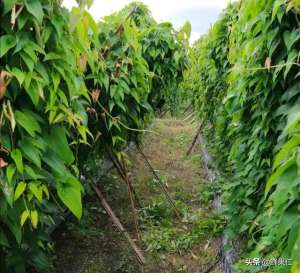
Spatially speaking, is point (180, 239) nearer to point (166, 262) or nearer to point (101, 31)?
A: point (166, 262)

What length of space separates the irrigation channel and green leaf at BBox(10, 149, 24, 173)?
4.80ft

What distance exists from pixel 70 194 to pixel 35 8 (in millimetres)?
672

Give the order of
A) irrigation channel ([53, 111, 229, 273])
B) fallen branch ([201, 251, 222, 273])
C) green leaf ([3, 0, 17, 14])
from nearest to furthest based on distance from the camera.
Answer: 1. green leaf ([3, 0, 17, 14])
2. fallen branch ([201, 251, 222, 273])
3. irrigation channel ([53, 111, 229, 273])

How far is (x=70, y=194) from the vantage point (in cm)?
155

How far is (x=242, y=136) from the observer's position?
2959 millimetres

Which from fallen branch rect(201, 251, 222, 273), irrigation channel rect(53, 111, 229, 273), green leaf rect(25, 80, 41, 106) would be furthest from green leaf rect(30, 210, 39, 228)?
fallen branch rect(201, 251, 222, 273)

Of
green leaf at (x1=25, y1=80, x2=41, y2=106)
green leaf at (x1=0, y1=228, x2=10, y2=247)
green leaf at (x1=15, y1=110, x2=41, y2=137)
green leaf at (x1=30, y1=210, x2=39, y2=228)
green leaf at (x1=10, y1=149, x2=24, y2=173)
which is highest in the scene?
green leaf at (x1=25, y1=80, x2=41, y2=106)

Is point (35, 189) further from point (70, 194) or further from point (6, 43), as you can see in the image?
point (6, 43)

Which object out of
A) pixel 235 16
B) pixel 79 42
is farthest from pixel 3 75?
pixel 235 16

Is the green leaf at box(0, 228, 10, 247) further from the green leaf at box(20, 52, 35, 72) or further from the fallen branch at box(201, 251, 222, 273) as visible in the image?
the fallen branch at box(201, 251, 222, 273)

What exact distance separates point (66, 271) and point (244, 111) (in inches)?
71.8

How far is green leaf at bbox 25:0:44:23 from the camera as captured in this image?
1.35 meters

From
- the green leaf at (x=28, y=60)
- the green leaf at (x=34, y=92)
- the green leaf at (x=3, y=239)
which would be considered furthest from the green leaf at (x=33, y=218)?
the green leaf at (x=28, y=60)

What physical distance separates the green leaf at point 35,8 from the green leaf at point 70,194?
1.96 feet
